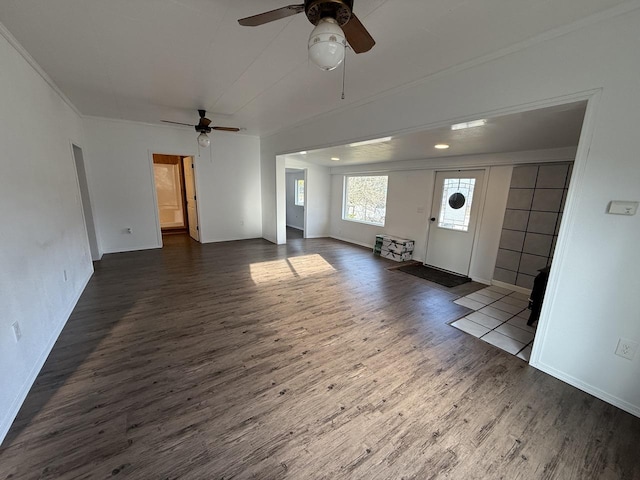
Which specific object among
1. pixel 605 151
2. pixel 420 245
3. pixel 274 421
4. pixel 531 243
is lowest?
pixel 274 421

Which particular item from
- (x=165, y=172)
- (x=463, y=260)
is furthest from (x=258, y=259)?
(x=165, y=172)

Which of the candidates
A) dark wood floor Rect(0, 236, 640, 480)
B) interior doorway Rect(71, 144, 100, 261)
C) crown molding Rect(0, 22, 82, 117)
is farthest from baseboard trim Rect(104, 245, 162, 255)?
crown molding Rect(0, 22, 82, 117)

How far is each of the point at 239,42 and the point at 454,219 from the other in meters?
4.28

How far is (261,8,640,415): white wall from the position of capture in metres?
1.62

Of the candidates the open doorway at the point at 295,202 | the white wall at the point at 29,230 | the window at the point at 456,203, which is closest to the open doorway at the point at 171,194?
the open doorway at the point at 295,202

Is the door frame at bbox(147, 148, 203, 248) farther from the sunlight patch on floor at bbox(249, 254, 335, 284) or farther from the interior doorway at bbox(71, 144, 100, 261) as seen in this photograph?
the sunlight patch on floor at bbox(249, 254, 335, 284)

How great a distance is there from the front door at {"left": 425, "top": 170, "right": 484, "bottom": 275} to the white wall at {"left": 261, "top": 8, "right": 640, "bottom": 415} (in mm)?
2588

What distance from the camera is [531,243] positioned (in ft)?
12.6

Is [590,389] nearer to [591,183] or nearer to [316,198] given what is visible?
[591,183]

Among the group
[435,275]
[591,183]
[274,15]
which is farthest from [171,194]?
[591,183]

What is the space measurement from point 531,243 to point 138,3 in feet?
16.7

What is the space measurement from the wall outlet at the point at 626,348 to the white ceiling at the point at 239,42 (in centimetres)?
214

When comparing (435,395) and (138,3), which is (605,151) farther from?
(138,3)

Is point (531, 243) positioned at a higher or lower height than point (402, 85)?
lower
